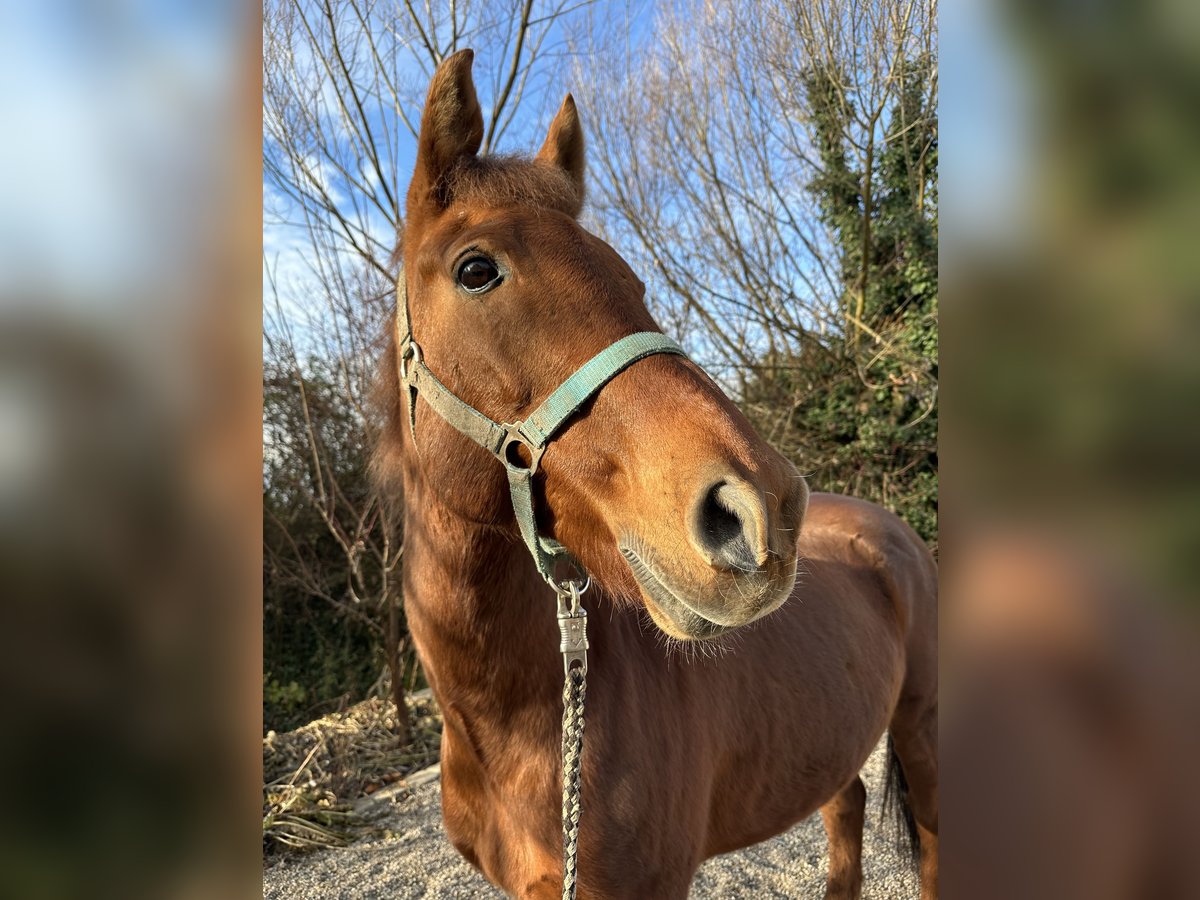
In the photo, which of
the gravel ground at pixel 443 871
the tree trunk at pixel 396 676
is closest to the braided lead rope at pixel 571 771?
the gravel ground at pixel 443 871

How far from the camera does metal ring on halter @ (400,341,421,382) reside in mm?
1648

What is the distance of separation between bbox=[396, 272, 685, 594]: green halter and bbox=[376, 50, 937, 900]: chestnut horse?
23 millimetres

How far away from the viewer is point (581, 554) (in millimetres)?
1477

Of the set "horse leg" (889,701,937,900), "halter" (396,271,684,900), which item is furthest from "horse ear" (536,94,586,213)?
"horse leg" (889,701,937,900)

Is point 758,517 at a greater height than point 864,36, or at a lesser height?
lesser

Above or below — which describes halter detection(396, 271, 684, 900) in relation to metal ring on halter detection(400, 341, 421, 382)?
below

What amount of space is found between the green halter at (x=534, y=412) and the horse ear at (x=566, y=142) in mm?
661

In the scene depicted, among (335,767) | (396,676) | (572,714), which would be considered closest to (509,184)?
(572,714)

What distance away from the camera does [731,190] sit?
8.95 metres

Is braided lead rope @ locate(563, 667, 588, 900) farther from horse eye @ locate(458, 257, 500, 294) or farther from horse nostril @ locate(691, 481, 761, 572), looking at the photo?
horse eye @ locate(458, 257, 500, 294)

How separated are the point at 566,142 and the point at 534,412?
3.28 feet
